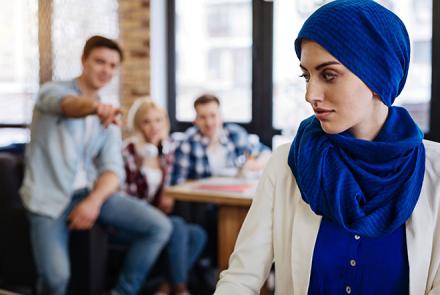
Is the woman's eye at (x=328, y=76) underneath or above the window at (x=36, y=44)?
underneath

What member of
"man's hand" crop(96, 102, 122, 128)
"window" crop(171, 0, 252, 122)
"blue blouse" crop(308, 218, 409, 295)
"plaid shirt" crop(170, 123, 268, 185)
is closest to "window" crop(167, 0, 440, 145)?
"window" crop(171, 0, 252, 122)

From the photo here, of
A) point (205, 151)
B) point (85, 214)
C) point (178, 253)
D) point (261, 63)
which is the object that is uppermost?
point (261, 63)

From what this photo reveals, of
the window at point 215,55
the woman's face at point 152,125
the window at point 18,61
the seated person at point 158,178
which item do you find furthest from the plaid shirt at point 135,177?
the window at point 215,55

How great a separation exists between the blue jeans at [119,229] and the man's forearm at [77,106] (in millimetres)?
478

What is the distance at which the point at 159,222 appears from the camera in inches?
121

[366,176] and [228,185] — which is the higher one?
[366,176]

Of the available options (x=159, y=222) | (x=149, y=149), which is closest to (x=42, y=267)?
(x=159, y=222)

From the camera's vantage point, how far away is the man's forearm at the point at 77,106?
98.5 inches

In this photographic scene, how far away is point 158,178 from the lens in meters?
3.42

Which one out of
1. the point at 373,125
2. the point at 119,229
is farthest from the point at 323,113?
the point at 119,229

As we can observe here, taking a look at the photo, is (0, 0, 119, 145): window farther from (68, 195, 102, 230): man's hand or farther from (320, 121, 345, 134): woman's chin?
(320, 121, 345, 134): woman's chin

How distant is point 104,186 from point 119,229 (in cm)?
26

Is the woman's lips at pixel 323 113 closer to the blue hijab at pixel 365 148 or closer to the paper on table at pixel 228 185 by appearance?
the blue hijab at pixel 365 148

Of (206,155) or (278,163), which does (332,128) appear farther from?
(206,155)
